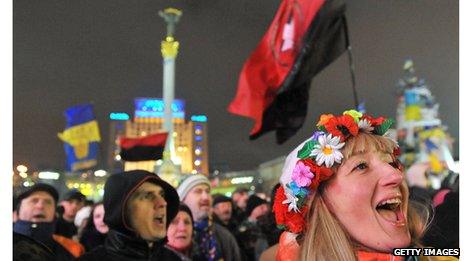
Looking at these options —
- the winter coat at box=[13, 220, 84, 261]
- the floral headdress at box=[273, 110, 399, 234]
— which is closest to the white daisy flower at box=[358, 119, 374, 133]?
the floral headdress at box=[273, 110, 399, 234]

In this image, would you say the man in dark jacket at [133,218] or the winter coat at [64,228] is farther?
the winter coat at [64,228]

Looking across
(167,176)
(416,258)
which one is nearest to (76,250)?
(416,258)

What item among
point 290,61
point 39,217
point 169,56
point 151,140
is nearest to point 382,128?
point 39,217

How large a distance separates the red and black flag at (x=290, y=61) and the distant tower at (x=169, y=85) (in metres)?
0.69

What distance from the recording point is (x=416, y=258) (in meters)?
0.99

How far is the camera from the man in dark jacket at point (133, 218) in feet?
5.65

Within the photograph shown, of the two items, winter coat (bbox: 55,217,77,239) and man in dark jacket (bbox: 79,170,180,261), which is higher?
man in dark jacket (bbox: 79,170,180,261)

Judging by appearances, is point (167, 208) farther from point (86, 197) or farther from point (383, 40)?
point (383, 40)

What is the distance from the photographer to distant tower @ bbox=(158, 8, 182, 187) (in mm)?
3295

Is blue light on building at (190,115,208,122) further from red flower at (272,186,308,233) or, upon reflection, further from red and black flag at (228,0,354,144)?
red flower at (272,186,308,233)

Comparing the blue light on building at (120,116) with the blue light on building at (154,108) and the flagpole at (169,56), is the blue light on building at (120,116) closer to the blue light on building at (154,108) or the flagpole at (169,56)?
the blue light on building at (154,108)

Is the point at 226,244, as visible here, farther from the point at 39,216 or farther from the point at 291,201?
the point at 291,201

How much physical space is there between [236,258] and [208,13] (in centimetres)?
158

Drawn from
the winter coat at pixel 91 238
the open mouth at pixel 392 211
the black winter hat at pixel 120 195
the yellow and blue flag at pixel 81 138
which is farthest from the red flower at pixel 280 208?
the yellow and blue flag at pixel 81 138
